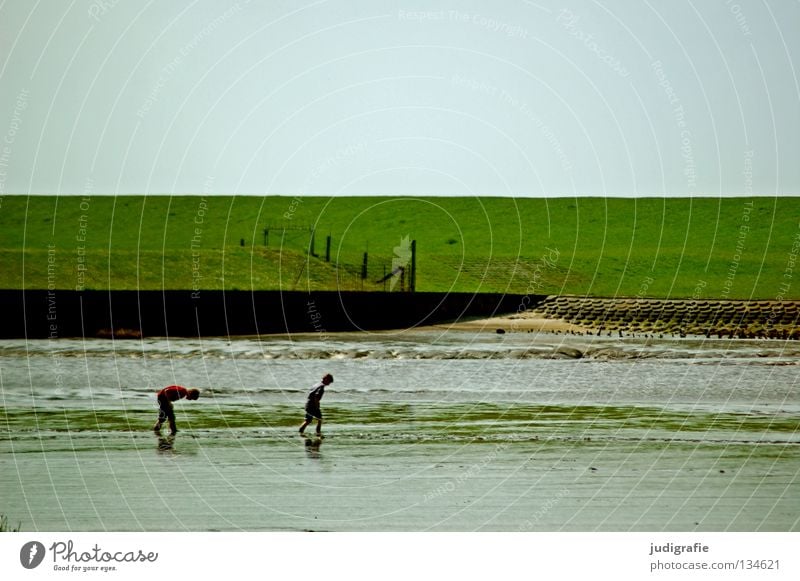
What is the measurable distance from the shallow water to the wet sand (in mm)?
51

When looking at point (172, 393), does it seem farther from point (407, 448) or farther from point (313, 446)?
point (407, 448)

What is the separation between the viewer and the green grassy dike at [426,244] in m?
81.6

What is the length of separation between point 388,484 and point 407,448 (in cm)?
397

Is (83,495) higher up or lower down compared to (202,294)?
lower down

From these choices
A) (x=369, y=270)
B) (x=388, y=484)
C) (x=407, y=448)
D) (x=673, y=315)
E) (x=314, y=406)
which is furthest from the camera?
(x=369, y=270)

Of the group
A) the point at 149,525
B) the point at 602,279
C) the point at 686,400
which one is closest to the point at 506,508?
the point at 149,525

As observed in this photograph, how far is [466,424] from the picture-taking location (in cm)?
2825

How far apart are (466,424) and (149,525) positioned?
40.2 feet

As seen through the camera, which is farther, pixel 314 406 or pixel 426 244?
pixel 426 244

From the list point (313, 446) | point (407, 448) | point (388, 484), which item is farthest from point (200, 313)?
point (388, 484)

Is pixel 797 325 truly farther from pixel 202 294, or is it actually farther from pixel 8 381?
pixel 8 381

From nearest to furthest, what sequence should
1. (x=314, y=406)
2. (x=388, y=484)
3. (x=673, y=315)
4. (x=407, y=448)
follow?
(x=388, y=484)
(x=407, y=448)
(x=314, y=406)
(x=673, y=315)

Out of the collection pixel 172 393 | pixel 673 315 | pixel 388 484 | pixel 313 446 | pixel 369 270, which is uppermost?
pixel 369 270

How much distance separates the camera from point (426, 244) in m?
129
